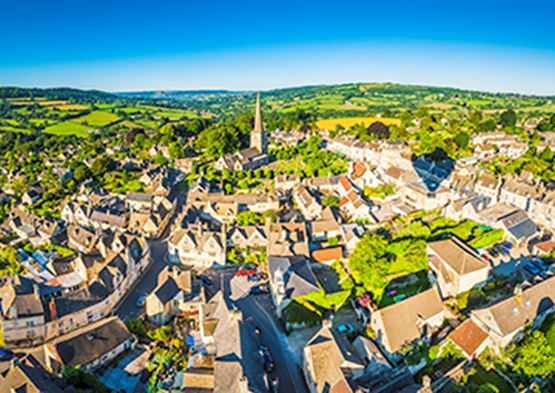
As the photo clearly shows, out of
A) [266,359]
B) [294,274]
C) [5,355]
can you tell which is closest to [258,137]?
[294,274]

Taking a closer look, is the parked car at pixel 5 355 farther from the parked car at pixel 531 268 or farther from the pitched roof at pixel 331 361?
the parked car at pixel 531 268

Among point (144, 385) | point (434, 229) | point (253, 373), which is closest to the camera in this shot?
point (253, 373)

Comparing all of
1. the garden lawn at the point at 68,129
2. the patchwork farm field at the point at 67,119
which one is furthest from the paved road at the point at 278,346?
the patchwork farm field at the point at 67,119

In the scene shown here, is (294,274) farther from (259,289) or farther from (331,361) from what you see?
(331,361)

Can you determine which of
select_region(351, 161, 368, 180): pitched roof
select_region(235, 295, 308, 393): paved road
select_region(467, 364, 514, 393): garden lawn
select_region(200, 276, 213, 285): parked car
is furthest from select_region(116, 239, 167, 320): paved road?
select_region(351, 161, 368, 180): pitched roof

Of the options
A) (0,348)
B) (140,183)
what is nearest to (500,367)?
(0,348)

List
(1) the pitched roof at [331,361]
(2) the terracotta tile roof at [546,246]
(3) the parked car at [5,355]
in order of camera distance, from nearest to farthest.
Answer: (1) the pitched roof at [331,361]
(3) the parked car at [5,355]
(2) the terracotta tile roof at [546,246]

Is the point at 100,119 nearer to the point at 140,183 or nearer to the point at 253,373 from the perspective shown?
the point at 140,183
